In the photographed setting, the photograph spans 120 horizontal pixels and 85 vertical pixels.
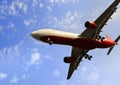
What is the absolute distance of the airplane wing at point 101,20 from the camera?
83.4 metres

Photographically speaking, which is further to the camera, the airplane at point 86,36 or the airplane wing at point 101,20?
the airplane wing at point 101,20

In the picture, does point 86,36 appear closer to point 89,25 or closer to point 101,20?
point 89,25

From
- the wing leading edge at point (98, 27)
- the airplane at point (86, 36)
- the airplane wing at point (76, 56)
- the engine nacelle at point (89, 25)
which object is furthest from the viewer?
the airplane wing at point (76, 56)

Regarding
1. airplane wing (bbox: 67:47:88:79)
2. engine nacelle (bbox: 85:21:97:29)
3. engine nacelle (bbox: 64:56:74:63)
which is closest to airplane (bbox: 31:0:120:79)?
engine nacelle (bbox: 85:21:97:29)

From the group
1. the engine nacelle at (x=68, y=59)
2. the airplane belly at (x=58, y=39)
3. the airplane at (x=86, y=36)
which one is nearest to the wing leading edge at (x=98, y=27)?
the airplane at (x=86, y=36)

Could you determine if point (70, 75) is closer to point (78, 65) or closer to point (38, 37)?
point (78, 65)


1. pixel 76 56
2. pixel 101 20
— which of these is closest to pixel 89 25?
pixel 101 20

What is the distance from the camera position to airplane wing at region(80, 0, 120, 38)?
83356 millimetres

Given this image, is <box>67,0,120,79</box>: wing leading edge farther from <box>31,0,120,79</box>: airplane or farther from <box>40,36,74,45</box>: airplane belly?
<box>40,36,74,45</box>: airplane belly

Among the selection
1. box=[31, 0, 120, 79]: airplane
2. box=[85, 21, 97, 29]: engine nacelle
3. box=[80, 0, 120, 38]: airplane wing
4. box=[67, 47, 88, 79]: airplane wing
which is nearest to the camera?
box=[31, 0, 120, 79]: airplane

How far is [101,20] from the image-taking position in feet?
283

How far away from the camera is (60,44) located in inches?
3361

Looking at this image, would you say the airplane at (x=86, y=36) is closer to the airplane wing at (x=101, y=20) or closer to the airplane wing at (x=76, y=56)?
the airplane wing at (x=101, y=20)

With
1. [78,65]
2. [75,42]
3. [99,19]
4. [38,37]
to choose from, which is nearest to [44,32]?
[38,37]
